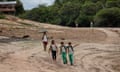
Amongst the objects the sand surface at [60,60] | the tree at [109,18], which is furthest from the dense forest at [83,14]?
the sand surface at [60,60]

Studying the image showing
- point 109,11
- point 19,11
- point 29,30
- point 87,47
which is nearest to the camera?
point 87,47

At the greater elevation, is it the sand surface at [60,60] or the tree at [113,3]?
the tree at [113,3]

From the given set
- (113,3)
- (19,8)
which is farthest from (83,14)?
(19,8)

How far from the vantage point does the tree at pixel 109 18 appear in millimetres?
84625

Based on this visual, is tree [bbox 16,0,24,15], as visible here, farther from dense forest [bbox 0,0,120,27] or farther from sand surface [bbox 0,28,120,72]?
sand surface [bbox 0,28,120,72]

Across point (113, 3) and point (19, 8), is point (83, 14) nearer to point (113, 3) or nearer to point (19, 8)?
point (113, 3)

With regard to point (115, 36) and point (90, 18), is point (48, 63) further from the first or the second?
point (90, 18)

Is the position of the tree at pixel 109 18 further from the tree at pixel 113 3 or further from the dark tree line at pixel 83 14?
the tree at pixel 113 3

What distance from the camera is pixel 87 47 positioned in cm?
4116

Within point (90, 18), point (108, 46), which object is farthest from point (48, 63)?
point (90, 18)

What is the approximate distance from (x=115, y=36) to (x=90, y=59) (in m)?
21.9

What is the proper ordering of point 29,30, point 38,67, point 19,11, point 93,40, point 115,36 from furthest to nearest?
point 19,11 → point 29,30 → point 115,36 → point 93,40 → point 38,67

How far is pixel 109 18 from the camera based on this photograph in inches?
3371

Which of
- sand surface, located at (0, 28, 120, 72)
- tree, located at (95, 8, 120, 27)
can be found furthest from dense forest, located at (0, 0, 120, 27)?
sand surface, located at (0, 28, 120, 72)
